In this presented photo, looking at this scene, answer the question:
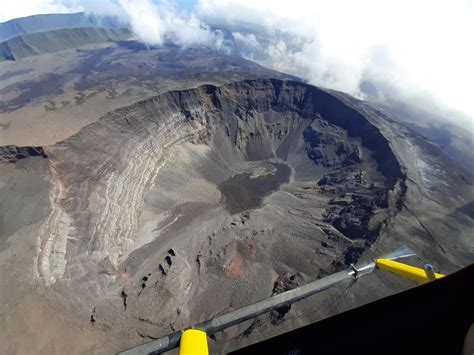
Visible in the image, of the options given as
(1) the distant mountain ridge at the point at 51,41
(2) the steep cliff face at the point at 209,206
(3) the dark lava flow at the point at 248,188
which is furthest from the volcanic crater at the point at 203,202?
(1) the distant mountain ridge at the point at 51,41

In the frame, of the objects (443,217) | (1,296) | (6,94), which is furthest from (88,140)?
(6,94)

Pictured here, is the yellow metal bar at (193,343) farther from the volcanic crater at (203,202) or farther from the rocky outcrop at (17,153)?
the rocky outcrop at (17,153)

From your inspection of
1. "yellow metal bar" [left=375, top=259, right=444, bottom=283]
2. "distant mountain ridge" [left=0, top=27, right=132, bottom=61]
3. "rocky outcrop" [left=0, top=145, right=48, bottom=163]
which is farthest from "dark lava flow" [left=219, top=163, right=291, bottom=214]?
"distant mountain ridge" [left=0, top=27, right=132, bottom=61]

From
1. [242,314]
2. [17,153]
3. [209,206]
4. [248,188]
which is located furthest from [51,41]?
[242,314]

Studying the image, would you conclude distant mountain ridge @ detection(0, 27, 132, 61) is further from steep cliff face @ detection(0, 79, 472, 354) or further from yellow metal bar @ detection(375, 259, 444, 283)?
yellow metal bar @ detection(375, 259, 444, 283)

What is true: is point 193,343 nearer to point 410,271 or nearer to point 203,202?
point 410,271

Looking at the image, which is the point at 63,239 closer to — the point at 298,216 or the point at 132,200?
the point at 132,200
